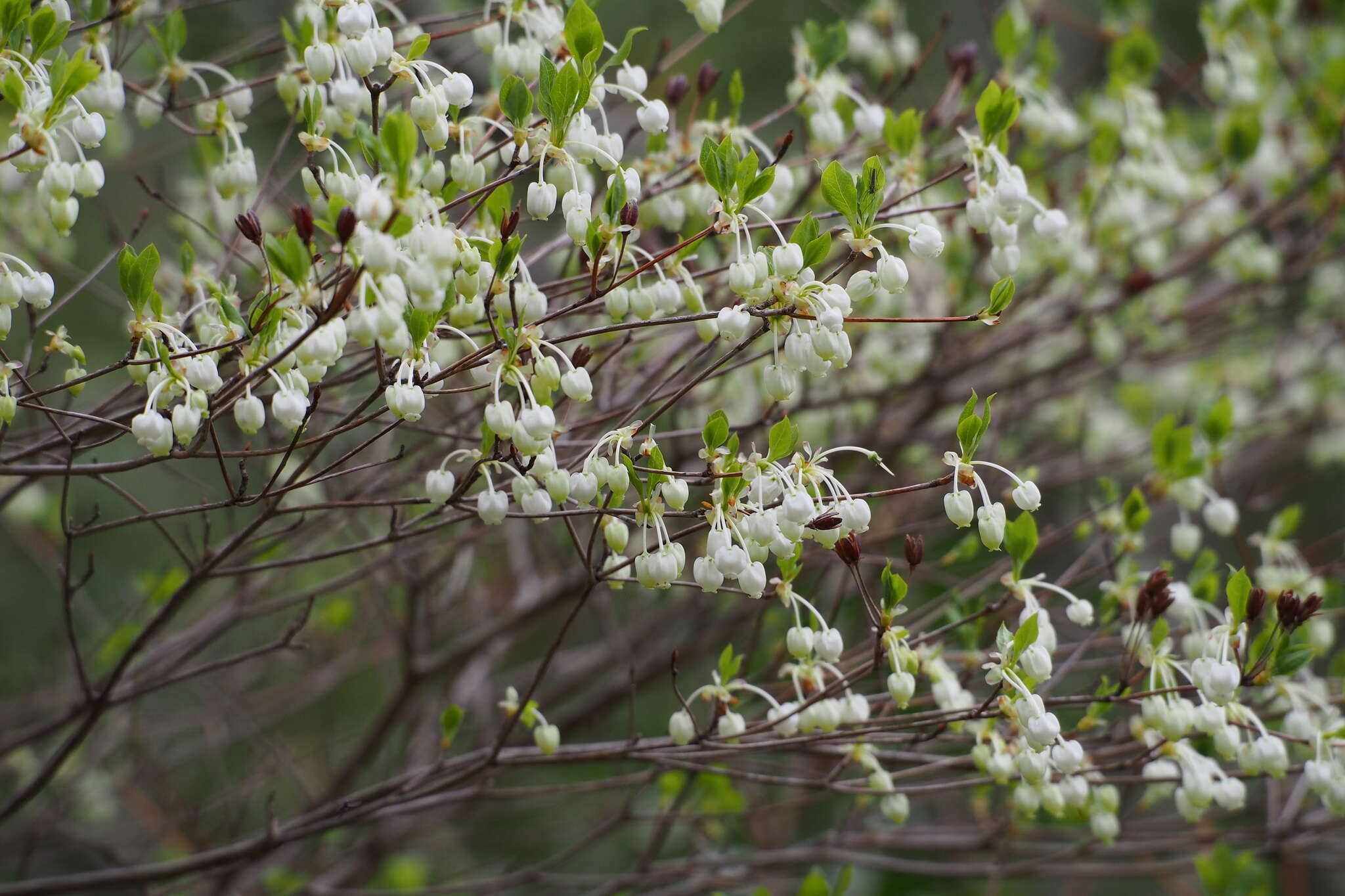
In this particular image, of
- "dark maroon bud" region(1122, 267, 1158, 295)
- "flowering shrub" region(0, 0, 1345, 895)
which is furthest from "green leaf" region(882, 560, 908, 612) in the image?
"dark maroon bud" region(1122, 267, 1158, 295)

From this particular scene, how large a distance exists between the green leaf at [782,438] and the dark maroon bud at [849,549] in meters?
0.11

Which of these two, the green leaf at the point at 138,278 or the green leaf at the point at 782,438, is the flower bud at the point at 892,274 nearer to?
the green leaf at the point at 782,438

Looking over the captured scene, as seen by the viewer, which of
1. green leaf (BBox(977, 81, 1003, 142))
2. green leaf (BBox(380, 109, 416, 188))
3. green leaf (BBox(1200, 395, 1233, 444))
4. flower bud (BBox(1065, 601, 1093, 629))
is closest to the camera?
green leaf (BBox(380, 109, 416, 188))

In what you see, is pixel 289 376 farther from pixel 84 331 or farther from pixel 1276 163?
pixel 84 331

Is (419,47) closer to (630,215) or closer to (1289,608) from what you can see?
(630,215)

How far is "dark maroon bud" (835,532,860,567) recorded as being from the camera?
3.51ft

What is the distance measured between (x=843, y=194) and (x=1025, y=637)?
487 millimetres

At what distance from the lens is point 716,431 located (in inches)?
41.6

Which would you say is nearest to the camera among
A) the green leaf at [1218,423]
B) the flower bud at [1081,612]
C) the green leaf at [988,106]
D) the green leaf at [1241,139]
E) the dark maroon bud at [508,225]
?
the dark maroon bud at [508,225]

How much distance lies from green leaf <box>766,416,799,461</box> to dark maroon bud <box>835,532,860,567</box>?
0.35ft

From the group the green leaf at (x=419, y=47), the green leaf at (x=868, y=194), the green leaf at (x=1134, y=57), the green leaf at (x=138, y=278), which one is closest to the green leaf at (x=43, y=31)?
the green leaf at (x=138, y=278)

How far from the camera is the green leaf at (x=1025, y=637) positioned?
112 centimetres

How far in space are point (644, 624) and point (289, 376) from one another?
1.69 m

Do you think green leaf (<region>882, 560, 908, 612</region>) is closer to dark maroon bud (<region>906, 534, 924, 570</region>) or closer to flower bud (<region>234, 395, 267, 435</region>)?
dark maroon bud (<region>906, 534, 924, 570</region>)
